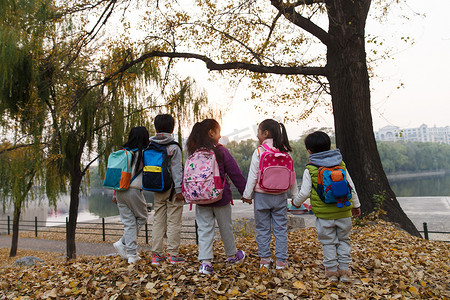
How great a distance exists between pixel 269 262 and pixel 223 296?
2.37 feet

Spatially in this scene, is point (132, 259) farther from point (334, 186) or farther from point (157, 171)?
point (334, 186)

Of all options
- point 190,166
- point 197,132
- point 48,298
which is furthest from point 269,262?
point 48,298

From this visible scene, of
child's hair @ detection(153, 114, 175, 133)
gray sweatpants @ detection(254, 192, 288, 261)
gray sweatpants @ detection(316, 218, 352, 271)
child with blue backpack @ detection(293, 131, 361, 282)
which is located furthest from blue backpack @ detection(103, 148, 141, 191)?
gray sweatpants @ detection(316, 218, 352, 271)

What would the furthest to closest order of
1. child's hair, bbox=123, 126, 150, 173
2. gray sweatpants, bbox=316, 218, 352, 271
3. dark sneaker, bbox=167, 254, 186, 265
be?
1. child's hair, bbox=123, 126, 150, 173
2. dark sneaker, bbox=167, 254, 186, 265
3. gray sweatpants, bbox=316, 218, 352, 271

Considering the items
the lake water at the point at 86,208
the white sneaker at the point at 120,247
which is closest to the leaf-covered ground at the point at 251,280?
the white sneaker at the point at 120,247

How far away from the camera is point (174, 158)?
11.2 feet

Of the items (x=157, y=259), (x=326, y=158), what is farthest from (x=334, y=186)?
(x=157, y=259)

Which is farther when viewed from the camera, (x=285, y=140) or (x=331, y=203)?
(x=285, y=140)

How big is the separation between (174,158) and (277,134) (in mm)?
1065

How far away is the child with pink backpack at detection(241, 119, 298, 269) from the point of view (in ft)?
10.1

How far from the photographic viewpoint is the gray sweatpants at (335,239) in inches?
117

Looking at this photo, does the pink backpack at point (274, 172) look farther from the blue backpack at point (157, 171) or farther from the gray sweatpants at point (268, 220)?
the blue backpack at point (157, 171)

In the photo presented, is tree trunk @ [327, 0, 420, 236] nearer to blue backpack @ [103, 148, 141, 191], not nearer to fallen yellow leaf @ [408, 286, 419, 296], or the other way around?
fallen yellow leaf @ [408, 286, 419, 296]

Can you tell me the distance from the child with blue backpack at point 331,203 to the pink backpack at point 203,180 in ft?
2.54
